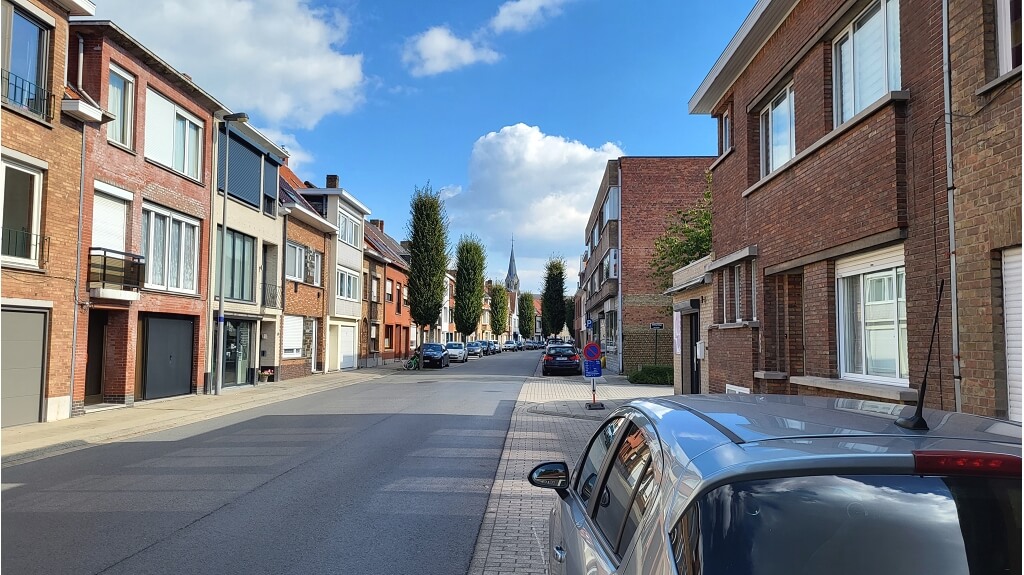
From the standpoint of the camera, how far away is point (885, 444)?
1906 millimetres

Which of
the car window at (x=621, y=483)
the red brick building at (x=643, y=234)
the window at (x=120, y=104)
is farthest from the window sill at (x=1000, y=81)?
the red brick building at (x=643, y=234)

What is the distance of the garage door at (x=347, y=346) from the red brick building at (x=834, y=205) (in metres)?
23.3

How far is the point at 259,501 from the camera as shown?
690cm

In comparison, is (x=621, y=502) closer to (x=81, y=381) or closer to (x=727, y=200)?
(x=727, y=200)

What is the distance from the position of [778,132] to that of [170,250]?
1525 cm

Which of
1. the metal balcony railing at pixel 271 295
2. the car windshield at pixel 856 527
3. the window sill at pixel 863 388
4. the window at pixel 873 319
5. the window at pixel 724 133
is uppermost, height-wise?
the window at pixel 724 133

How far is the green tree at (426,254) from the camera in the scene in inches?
1555

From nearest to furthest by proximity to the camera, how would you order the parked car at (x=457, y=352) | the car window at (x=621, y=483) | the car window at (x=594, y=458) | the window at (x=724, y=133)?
1. the car window at (x=621, y=483)
2. the car window at (x=594, y=458)
3. the window at (x=724, y=133)
4. the parked car at (x=457, y=352)

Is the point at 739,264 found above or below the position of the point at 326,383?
above

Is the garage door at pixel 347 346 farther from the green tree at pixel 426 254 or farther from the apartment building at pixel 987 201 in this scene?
the apartment building at pixel 987 201

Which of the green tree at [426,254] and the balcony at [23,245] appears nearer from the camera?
the balcony at [23,245]

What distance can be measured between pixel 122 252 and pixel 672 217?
840 inches

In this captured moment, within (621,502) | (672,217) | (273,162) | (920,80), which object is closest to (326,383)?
(273,162)

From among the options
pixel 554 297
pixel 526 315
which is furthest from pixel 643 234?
pixel 526 315
